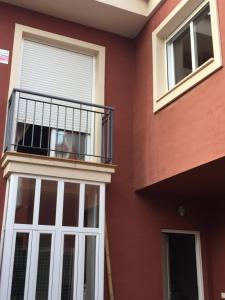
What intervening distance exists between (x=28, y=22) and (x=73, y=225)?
3.93 metres

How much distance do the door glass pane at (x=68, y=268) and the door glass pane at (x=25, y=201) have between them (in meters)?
0.69

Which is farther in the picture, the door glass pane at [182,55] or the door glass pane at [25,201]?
the door glass pane at [182,55]

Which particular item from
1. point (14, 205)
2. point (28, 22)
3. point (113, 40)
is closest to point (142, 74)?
point (113, 40)

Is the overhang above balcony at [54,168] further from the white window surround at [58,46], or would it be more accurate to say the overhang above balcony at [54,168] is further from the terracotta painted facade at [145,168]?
the white window surround at [58,46]

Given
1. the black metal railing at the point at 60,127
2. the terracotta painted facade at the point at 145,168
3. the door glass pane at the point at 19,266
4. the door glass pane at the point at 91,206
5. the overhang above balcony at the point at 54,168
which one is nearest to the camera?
the door glass pane at the point at 19,266

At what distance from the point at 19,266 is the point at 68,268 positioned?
0.76 m

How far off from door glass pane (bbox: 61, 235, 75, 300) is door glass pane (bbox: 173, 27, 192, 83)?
134 inches

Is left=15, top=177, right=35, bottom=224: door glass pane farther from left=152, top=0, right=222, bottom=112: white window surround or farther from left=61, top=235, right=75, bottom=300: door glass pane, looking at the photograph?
left=152, top=0, right=222, bottom=112: white window surround

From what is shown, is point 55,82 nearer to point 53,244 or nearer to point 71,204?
point 71,204

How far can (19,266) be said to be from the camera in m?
5.65

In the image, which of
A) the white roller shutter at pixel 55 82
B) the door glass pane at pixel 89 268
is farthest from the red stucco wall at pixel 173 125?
the door glass pane at pixel 89 268

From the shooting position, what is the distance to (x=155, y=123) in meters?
6.81

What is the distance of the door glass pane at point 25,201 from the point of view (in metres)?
5.90

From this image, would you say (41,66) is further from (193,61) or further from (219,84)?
(219,84)
